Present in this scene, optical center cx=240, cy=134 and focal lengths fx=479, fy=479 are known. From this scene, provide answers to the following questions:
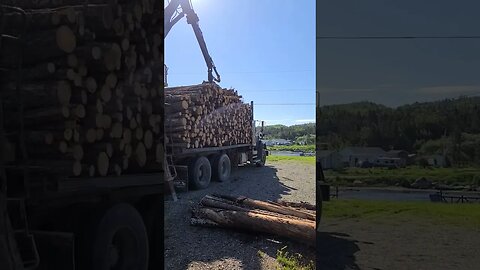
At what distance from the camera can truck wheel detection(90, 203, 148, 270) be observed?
1.84 metres

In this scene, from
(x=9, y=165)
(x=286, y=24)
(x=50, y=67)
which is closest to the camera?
(x=9, y=165)

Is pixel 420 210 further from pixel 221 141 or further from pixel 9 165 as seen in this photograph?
pixel 9 165

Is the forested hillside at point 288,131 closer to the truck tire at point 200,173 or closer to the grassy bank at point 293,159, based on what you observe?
the grassy bank at point 293,159

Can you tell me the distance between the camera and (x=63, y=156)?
166 cm

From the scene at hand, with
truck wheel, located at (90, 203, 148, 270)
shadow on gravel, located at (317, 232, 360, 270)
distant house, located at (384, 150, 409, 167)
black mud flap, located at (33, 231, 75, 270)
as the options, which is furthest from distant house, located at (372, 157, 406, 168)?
black mud flap, located at (33, 231, 75, 270)

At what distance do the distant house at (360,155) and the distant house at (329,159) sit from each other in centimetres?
2

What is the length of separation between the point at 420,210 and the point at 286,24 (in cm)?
95

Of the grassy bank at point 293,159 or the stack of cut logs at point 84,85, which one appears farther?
the grassy bank at point 293,159

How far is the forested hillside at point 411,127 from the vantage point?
1962mm

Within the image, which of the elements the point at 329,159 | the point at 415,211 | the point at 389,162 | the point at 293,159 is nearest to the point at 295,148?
the point at 293,159

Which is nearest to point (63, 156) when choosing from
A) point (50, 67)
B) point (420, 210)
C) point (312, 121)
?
point (50, 67)

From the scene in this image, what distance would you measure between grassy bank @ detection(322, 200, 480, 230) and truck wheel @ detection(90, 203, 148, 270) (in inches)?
31.7

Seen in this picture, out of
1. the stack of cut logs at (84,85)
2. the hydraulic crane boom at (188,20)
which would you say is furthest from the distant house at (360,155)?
the stack of cut logs at (84,85)

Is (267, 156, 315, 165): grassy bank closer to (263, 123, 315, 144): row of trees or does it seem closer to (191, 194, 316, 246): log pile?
(263, 123, 315, 144): row of trees
